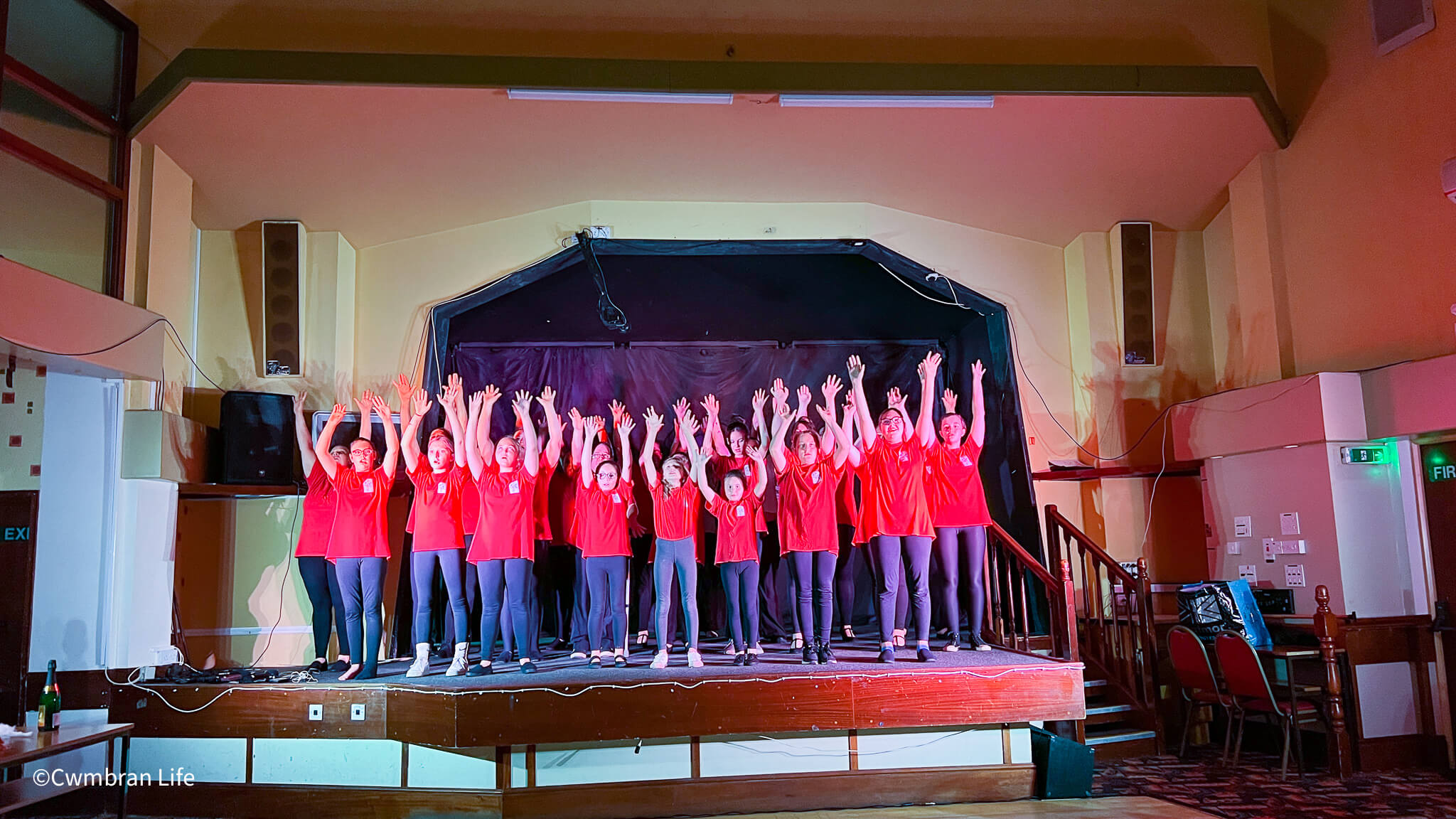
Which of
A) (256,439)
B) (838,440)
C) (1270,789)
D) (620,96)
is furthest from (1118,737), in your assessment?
(256,439)

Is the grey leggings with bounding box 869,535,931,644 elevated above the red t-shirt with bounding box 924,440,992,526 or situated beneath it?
situated beneath

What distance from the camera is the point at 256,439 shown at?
6.39m

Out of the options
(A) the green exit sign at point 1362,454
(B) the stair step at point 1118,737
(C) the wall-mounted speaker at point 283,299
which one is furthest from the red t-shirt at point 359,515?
(A) the green exit sign at point 1362,454

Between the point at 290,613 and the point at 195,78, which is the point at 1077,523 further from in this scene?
the point at 195,78

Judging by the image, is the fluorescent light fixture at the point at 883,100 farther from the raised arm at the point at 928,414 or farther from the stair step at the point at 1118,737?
the stair step at the point at 1118,737

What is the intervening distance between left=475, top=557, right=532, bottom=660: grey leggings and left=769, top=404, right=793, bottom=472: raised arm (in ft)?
5.47

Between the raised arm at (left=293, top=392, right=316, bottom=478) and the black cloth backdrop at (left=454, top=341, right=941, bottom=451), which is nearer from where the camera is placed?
the raised arm at (left=293, top=392, right=316, bottom=478)

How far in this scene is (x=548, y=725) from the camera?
5031 millimetres

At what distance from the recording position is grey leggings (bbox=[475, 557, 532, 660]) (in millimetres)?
5742

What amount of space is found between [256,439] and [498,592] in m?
2.04

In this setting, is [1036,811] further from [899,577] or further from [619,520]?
[619,520]

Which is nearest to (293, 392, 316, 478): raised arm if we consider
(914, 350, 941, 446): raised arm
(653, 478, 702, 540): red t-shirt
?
(653, 478, 702, 540): red t-shirt

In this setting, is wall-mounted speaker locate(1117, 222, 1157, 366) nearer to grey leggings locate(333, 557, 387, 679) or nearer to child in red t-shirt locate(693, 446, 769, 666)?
child in red t-shirt locate(693, 446, 769, 666)

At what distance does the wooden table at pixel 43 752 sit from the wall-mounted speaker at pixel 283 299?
9.28ft
